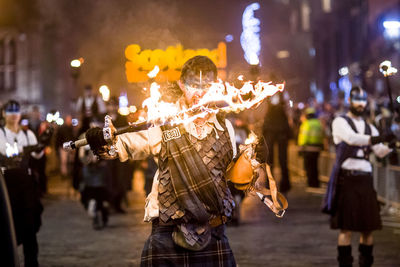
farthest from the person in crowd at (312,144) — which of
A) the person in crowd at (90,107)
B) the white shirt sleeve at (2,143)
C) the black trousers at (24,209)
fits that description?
the white shirt sleeve at (2,143)

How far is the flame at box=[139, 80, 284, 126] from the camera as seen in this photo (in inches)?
178

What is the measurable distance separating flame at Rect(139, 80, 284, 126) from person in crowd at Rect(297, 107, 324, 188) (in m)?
10.9

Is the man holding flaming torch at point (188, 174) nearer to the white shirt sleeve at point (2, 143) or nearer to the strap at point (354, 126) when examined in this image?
the white shirt sleeve at point (2, 143)

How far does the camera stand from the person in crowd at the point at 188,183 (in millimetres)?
4316

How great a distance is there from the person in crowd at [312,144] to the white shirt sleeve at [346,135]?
8.12 metres

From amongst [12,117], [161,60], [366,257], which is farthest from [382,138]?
[161,60]

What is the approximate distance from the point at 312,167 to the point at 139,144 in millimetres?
11786

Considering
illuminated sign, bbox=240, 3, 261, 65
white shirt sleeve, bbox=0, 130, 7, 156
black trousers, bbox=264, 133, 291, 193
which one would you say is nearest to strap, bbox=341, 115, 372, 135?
white shirt sleeve, bbox=0, 130, 7, 156

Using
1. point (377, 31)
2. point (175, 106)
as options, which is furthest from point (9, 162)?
point (377, 31)

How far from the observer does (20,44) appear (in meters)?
30.7

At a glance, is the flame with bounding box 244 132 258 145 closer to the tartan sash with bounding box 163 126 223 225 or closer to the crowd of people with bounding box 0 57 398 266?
the crowd of people with bounding box 0 57 398 266

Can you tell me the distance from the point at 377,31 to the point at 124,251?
2563 cm

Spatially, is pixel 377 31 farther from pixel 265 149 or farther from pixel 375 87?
pixel 265 149

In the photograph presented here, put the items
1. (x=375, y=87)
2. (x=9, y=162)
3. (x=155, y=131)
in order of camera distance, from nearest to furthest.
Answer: (x=155, y=131) → (x=9, y=162) → (x=375, y=87)
